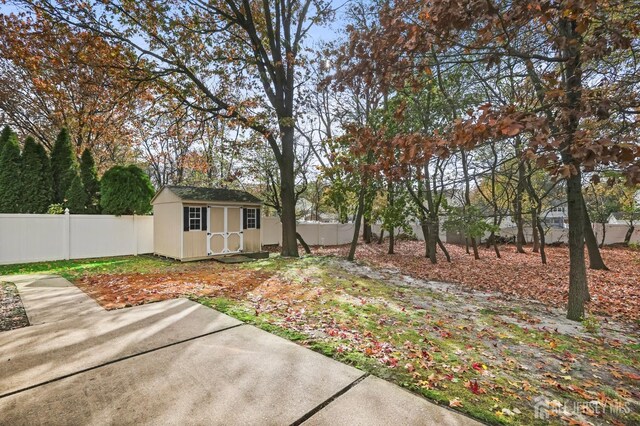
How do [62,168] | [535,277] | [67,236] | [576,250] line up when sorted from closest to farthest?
1. [576,250]
2. [535,277]
3. [67,236]
4. [62,168]

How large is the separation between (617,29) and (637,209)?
629 inches

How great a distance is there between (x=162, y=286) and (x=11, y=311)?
2.07 meters

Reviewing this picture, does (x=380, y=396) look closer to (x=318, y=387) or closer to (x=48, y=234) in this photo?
(x=318, y=387)

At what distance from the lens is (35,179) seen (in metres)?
10.8

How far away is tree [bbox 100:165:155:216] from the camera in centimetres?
1120

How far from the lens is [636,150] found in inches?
92.5

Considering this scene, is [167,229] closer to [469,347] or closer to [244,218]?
[244,218]

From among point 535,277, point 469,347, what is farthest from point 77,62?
point 535,277

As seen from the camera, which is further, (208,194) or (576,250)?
(208,194)

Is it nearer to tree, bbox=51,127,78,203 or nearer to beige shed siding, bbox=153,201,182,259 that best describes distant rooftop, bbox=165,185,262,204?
beige shed siding, bbox=153,201,182,259

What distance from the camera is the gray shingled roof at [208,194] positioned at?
33.2 feet

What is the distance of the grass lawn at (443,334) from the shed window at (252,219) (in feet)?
14.6

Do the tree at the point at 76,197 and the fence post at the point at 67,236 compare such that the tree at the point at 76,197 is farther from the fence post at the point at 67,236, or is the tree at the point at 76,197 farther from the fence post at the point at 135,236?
the fence post at the point at 135,236

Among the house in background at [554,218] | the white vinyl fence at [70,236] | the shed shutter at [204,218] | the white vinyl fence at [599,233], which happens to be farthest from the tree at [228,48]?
the white vinyl fence at [599,233]
